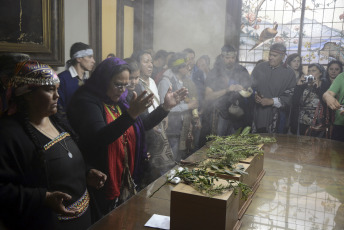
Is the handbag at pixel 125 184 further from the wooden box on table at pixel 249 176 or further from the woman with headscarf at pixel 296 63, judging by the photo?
the woman with headscarf at pixel 296 63

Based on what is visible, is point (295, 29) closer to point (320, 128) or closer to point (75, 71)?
point (320, 128)

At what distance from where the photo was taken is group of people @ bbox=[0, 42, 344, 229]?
1388 millimetres

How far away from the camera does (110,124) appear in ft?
6.33

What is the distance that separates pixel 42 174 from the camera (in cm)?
142

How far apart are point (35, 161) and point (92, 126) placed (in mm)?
603

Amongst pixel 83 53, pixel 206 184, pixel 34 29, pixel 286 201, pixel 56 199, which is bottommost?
pixel 286 201

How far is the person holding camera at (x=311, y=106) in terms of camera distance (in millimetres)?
4656

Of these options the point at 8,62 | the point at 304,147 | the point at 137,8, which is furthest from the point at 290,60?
the point at 8,62

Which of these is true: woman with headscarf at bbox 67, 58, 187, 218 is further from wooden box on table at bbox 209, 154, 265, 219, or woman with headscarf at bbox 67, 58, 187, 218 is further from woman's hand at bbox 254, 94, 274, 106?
woman's hand at bbox 254, 94, 274, 106

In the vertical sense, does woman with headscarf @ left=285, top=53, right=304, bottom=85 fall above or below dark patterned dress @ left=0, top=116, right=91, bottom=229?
above

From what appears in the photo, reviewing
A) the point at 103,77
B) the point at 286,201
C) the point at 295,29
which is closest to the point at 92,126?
the point at 103,77

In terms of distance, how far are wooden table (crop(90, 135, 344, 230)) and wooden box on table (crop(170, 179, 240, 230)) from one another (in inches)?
7.2

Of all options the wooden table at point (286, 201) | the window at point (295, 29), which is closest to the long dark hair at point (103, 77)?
the wooden table at point (286, 201)

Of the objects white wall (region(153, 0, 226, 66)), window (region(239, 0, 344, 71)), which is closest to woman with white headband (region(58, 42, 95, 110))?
white wall (region(153, 0, 226, 66))
